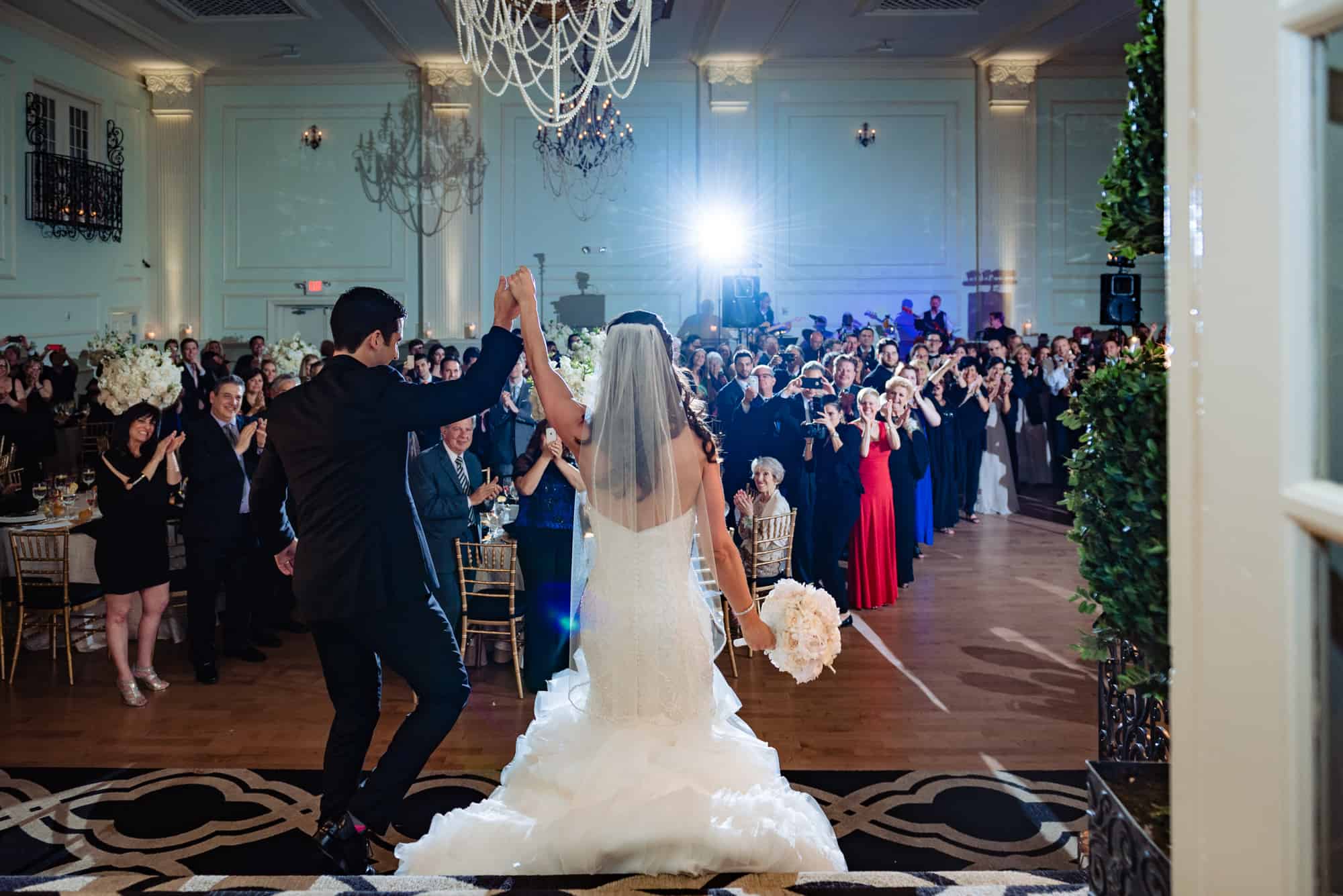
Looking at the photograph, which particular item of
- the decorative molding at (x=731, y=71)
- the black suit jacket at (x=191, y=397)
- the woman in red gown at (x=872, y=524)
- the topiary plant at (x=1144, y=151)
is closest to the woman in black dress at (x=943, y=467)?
the woman in red gown at (x=872, y=524)

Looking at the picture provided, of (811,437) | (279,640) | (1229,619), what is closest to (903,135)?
(811,437)

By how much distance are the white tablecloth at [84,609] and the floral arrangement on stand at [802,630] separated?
397 cm

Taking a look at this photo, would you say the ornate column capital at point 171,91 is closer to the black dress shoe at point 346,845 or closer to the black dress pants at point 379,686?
the black dress pants at point 379,686

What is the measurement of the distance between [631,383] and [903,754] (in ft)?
7.06

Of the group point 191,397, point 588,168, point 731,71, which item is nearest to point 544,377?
point 191,397

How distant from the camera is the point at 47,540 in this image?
565 cm

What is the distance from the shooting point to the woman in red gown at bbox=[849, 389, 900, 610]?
688cm

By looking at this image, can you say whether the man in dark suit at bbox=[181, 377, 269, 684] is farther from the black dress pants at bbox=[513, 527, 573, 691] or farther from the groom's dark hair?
the groom's dark hair

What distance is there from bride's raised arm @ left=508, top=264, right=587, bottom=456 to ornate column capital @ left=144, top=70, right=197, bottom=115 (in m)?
14.1

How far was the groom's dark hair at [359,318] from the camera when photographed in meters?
3.00

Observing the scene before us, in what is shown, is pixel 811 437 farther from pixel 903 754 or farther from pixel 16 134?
pixel 16 134

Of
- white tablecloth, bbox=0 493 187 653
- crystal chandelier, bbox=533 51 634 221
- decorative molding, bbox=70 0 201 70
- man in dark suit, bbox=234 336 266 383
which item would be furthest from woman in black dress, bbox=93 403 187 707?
crystal chandelier, bbox=533 51 634 221

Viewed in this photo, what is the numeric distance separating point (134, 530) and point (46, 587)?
34.6 inches

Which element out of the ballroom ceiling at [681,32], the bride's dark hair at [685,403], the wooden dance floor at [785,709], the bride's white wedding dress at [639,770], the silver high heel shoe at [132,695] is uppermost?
the ballroom ceiling at [681,32]
